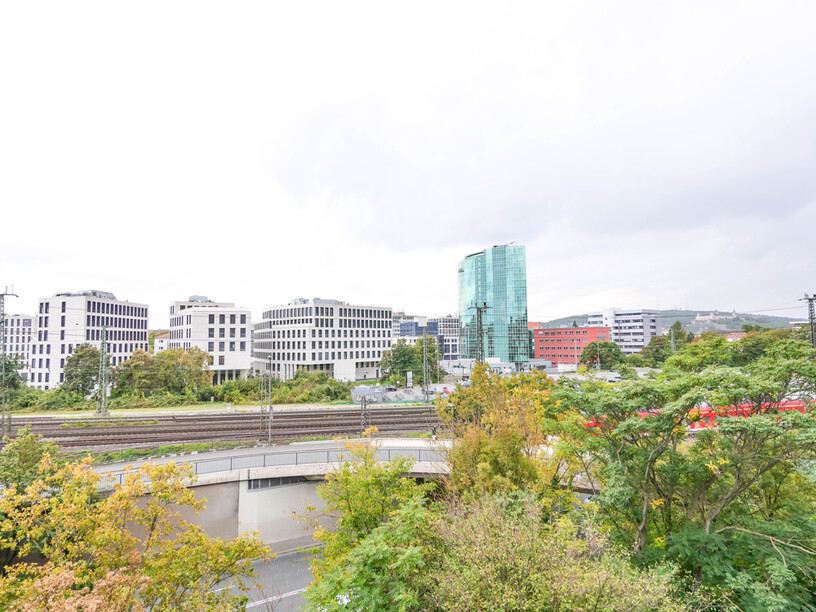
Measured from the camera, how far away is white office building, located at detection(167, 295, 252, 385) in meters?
55.2

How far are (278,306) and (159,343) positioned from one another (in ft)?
100

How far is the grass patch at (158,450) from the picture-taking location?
20.3 meters

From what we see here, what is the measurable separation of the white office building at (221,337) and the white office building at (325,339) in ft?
27.4

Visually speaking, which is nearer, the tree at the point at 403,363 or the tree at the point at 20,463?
the tree at the point at 20,463

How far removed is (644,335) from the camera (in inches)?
4727

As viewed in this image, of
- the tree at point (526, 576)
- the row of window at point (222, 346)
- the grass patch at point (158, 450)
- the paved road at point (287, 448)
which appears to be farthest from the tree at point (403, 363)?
the tree at point (526, 576)

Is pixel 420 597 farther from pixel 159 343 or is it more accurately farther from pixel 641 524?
pixel 159 343

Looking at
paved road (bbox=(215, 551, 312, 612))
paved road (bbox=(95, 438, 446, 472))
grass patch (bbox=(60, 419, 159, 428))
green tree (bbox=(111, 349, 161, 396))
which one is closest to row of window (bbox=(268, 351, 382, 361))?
green tree (bbox=(111, 349, 161, 396))

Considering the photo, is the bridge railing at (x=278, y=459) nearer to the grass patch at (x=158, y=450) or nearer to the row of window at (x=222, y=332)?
the grass patch at (x=158, y=450)

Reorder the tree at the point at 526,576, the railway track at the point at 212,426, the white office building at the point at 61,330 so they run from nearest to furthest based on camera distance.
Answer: the tree at the point at 526,576 → the railway track at the point at 212,426 → the white office building at the point at 61,330

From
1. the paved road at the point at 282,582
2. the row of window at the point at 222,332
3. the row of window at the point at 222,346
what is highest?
the row of window at the point at 222,332

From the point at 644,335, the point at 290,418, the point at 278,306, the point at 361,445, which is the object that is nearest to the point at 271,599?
the point at 361,445

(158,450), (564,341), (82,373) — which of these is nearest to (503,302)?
(564,341)

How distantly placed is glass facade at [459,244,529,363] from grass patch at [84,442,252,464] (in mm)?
73526
